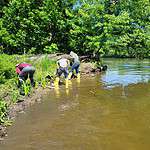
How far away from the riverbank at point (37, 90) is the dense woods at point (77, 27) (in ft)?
7.49

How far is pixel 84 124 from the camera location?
9.79 metres

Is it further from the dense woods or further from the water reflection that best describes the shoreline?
the dense woods

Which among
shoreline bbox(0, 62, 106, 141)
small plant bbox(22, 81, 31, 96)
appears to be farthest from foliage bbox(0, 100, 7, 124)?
small plant bbox(22, 81, 31, 96)

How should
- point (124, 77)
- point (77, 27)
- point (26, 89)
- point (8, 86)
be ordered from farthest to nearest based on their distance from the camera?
point (77, 27) < point (124, 77) < point (8, 86) < point (26, 89)

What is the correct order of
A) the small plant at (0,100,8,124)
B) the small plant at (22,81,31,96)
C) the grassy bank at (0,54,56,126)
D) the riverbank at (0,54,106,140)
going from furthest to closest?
the small plant at (22,81,31,96)
the riverbank at (0,54,106,140)
the grassy bank at (0,54,56,126)
the small plant at (0,100,8,124)

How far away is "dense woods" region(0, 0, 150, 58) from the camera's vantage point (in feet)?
89.4

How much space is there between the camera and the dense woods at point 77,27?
27250 mm

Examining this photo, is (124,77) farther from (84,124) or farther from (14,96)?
(84,124)

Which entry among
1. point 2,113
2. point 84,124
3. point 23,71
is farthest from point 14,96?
point 84,124

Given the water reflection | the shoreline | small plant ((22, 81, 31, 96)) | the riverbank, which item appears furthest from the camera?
the water reflection

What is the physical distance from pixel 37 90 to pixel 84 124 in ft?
21.0

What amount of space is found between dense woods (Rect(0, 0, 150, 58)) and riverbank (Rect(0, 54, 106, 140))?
228 cm

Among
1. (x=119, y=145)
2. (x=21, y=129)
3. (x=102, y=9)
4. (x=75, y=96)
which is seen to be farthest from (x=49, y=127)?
(x=102, y=9)

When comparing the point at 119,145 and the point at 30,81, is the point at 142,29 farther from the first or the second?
the point at 119,145
